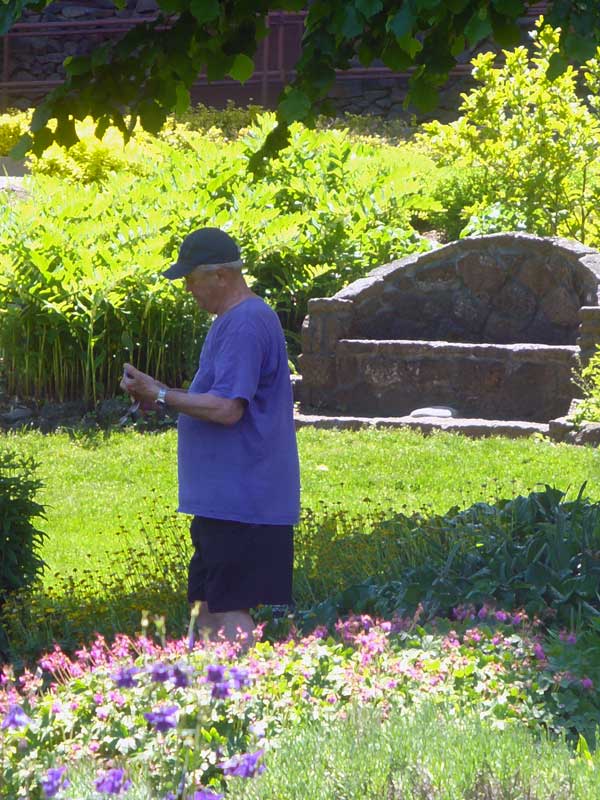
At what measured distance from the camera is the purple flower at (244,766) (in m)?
2.57

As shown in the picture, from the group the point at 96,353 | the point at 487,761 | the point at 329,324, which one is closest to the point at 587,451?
the point at 329,324

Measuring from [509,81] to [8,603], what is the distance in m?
8.65

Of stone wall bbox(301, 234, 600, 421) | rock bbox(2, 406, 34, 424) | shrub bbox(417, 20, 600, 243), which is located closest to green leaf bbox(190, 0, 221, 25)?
stone wall bbox(301, 234, 600, 421)

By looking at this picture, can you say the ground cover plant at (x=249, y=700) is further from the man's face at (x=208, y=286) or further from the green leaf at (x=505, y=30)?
the green leaf at (x=505, y=30)

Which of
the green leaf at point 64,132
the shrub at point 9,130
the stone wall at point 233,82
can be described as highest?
the stone wall at point 233,82

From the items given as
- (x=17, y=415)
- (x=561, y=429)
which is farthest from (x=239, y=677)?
(x=17, y=415)

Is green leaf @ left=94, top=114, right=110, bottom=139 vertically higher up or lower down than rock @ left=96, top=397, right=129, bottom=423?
higher up

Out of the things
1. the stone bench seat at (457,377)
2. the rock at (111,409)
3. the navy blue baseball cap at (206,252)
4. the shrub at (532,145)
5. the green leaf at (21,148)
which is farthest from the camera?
the shrub at (532,145)

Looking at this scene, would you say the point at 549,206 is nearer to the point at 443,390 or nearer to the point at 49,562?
the point at 443,390

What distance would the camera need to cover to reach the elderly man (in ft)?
14.5

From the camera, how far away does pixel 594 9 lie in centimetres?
557

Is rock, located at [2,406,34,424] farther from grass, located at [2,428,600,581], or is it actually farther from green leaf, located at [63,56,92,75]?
green leaf, located at [63,56,92,75]

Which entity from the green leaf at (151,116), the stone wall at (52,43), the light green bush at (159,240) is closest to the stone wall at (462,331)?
the light green bush at (159,240)

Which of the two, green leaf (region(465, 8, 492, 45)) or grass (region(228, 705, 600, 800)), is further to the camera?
green leaf (region(465, 8, 492, 45))
